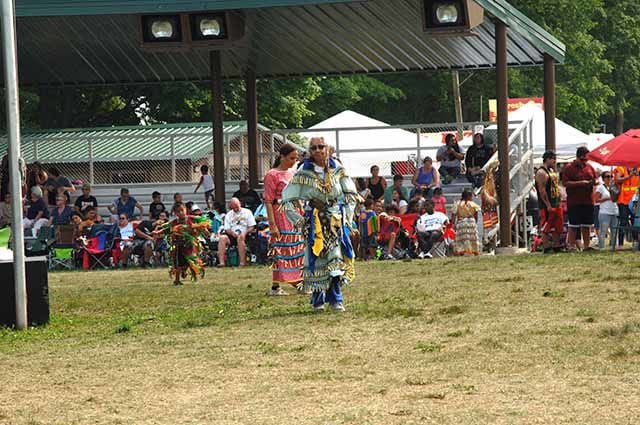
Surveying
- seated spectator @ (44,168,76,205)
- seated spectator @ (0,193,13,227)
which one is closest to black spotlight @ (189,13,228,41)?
seated spectator @ (44,168,76,205)

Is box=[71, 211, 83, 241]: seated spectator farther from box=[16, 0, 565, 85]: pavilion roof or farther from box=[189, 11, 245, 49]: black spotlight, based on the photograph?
box=[189, 11, 245, 49]: black spotlight

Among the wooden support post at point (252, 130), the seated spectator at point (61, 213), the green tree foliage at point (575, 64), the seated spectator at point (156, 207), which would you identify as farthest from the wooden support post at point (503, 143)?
the green tree foliage at point (575, 64)

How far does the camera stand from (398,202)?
88.9ft

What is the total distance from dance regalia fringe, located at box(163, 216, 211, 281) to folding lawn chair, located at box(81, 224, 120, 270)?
677cm

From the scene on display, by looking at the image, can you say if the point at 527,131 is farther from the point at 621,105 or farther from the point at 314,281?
the point at 621,105

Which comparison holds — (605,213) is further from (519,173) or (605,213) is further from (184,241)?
(184,241)

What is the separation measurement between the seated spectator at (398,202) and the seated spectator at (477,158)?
52.3 inches

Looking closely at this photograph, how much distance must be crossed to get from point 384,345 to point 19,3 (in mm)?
14627

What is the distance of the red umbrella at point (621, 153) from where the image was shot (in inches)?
944

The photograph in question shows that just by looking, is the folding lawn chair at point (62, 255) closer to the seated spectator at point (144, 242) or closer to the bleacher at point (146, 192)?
the seated spectator at point (144, 242)

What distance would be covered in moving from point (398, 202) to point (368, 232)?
1454 mm

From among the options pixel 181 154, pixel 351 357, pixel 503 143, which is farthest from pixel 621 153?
pixel 351 357

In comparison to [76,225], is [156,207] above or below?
above

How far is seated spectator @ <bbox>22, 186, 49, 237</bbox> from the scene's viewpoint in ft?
93.1
